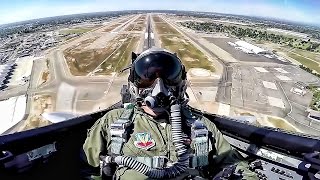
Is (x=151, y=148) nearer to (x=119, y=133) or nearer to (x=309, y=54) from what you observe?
(x=119, y=133)

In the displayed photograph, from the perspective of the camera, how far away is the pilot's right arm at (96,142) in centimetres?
256

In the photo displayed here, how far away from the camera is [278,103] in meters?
24.5

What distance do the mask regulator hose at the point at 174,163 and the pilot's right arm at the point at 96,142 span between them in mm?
112

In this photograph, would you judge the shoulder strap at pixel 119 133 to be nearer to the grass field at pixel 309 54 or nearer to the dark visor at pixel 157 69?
the dark visor at pixel 157 69

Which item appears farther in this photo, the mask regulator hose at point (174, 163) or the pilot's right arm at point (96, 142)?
the pilot's right arm at point (96, 142)

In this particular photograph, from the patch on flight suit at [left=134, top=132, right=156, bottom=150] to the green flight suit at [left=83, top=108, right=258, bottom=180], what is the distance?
2 centimetres

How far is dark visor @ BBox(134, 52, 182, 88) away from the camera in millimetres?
2791

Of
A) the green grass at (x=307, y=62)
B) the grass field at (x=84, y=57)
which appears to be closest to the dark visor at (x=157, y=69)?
the grass field at (x=84, y=57)

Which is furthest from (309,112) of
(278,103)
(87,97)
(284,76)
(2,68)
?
(2,68)

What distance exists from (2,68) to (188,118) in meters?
38.1

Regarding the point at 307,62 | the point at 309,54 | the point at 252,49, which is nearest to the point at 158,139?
the point at 307,62

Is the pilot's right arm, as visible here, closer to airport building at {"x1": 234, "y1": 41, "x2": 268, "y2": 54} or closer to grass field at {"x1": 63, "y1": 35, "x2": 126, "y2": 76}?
grass field at {"x1": 63, "y1": 35, "x2": 126, "y2": 76}

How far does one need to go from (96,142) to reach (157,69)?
78cm

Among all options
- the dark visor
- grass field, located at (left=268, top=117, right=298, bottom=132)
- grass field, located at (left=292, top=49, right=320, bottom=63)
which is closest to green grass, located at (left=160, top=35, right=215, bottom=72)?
grass field, located at (left=268, top=117, right=298, bottom=132)
